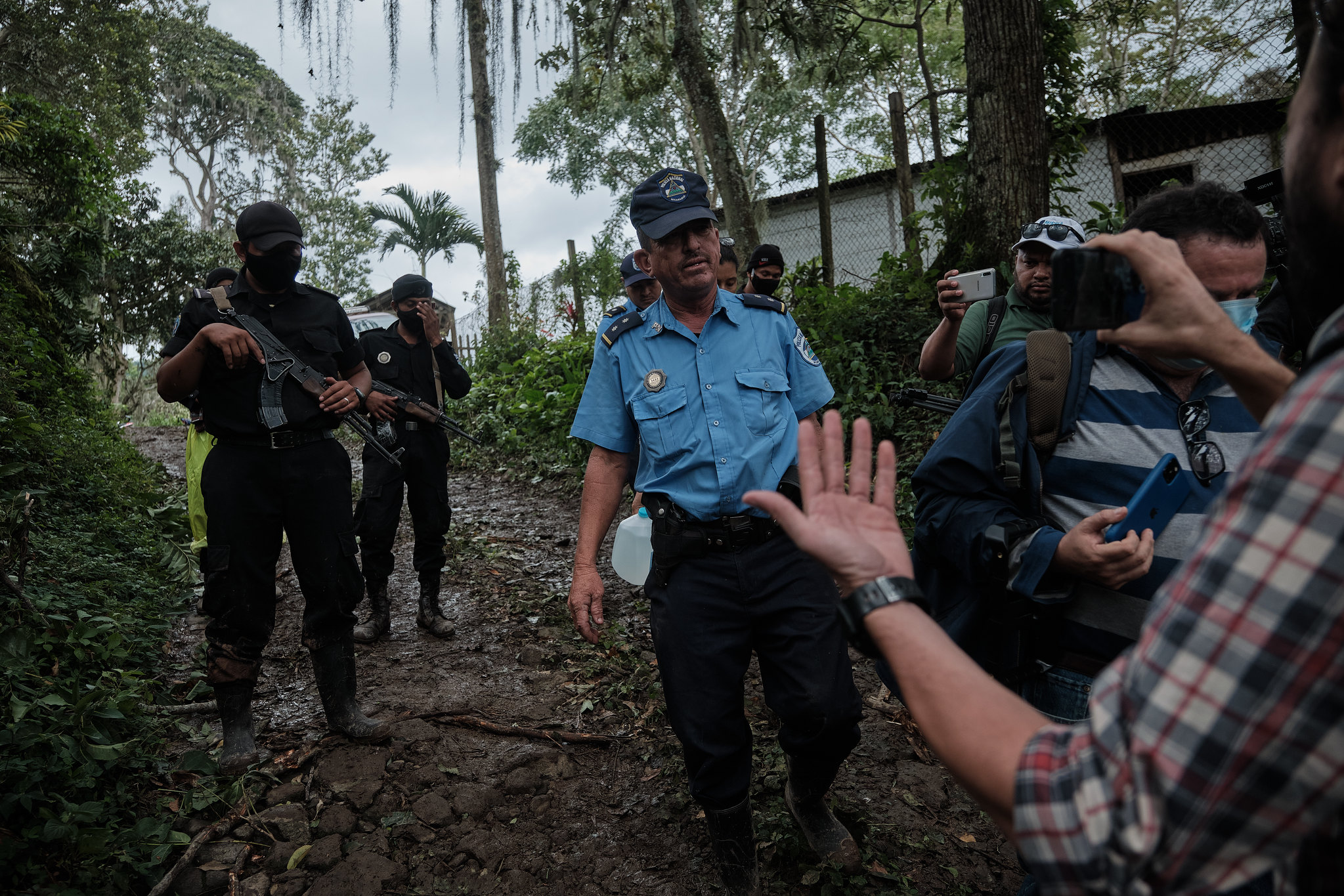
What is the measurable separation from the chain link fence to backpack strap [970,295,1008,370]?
18.6ft

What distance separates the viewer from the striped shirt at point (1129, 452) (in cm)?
175

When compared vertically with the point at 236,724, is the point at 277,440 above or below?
above

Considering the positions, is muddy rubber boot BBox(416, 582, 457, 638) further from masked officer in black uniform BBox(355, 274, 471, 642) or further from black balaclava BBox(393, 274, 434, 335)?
black balaclava BBox(393, 274, 434, 335)

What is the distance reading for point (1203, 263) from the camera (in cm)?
176

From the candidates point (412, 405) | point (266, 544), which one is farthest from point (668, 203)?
point (412, 405)

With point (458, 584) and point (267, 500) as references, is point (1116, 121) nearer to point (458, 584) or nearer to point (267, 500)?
point (458, 584)

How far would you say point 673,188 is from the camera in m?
2.83

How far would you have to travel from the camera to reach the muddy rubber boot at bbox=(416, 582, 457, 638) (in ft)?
17.4

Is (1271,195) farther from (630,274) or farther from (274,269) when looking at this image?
(274,269)

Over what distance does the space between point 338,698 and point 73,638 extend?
142 centimetres

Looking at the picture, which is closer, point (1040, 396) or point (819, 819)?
point (1040, 396)

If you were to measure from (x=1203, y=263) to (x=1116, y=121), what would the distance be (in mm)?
13819

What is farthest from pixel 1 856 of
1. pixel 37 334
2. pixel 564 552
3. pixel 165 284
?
pixel 165 284

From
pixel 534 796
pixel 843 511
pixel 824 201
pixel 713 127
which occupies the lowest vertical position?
pixel 534 796
